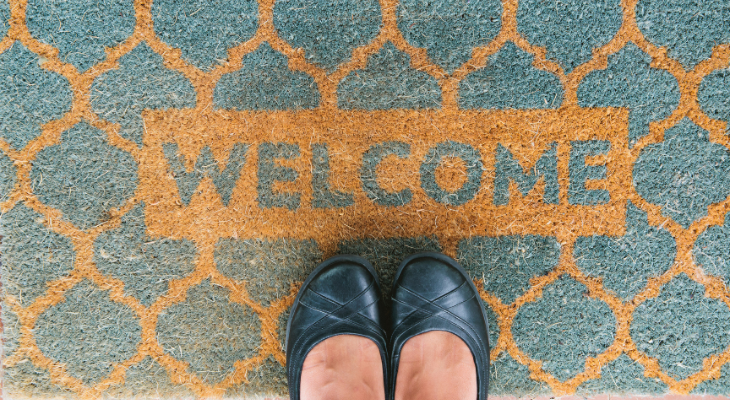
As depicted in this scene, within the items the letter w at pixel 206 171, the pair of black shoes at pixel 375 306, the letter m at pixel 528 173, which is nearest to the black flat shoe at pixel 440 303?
the pair of black shoes at pixel 375 306

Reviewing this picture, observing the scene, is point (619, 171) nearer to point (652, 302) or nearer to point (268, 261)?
point (652, 302)

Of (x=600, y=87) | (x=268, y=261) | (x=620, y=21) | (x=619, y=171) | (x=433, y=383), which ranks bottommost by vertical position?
(x=433, y=383)

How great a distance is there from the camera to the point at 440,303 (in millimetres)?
902

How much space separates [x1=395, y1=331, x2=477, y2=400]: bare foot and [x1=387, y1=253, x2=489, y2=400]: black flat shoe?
16 mm

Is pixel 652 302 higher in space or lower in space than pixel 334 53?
lower

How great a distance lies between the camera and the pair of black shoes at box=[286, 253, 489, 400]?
35.2 inches

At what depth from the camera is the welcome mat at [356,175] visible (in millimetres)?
912

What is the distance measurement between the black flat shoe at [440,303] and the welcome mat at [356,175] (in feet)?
0.16

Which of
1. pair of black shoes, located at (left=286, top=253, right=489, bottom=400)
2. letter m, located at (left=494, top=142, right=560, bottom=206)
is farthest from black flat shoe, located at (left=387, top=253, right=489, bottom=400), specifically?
letter m, located at (left=494, top=142, right=560, bottom=206)

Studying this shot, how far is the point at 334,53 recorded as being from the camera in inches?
36.2

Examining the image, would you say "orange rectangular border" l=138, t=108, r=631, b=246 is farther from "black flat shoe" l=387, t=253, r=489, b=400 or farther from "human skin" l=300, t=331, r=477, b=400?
"human skin" l=300, t=331, r=477, b=400

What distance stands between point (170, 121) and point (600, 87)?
928 millimetres

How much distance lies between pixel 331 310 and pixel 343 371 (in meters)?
0.13

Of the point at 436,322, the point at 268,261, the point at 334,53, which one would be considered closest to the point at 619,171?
the point at 436,322
